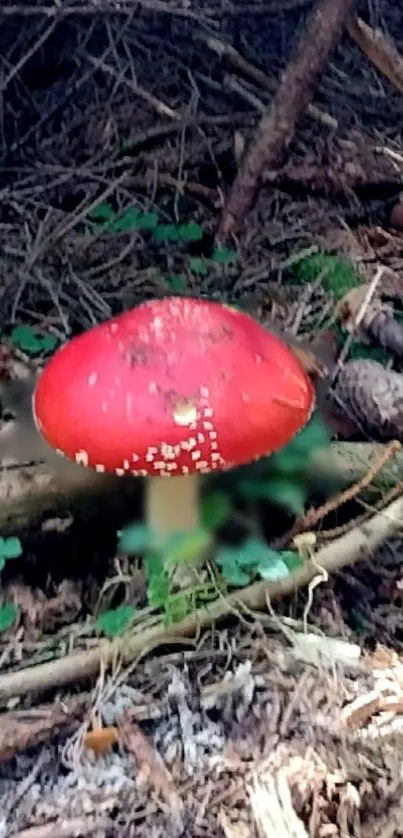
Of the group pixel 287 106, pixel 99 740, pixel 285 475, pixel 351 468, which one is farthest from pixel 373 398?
pixel 287 106

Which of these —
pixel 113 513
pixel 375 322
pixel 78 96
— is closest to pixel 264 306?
pixel 375 322

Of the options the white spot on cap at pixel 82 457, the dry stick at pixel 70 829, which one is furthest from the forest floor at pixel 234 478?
the white spot on cap at pixel 82 457

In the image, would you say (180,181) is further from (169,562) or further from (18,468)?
(169,562)

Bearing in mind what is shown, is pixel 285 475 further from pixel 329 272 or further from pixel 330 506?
pixel 329 272

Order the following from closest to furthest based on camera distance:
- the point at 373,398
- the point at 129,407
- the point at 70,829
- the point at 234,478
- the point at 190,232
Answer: the point at 70,829 < the point at 129,407 < the point at 234,478 < the point at 373,398 < the point at 190,232

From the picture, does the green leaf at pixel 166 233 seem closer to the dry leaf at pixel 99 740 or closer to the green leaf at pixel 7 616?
the green leaf at pixel 7 616

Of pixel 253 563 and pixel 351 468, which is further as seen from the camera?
pixel 351 468
